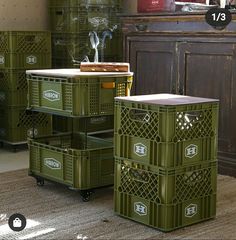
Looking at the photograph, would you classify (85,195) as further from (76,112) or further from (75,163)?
(76,112)

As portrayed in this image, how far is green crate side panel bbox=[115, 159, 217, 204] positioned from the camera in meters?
2.95

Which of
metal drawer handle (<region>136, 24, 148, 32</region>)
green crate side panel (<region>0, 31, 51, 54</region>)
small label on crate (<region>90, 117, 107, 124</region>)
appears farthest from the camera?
green crate side panel (<region>0, 31, 51, 54</region>)

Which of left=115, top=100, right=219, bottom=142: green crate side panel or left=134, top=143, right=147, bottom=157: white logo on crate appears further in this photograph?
left=134, top=143, right=147, bottom=157: white logo on crate

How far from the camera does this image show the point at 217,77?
4148mm

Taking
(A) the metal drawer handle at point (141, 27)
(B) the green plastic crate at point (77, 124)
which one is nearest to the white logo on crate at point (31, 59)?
(B) the green plastic crate at point (77, 124)

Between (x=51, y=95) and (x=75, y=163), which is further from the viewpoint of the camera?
(x=51, y=95)

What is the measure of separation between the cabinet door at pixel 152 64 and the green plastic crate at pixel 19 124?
939 millimetres

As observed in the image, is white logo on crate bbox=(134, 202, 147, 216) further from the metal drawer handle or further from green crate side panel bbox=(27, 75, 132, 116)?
the metal drawer handle

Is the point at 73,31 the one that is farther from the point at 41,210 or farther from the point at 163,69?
the point at 41,210

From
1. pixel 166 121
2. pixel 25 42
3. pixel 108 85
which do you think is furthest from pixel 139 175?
pixel 25 42

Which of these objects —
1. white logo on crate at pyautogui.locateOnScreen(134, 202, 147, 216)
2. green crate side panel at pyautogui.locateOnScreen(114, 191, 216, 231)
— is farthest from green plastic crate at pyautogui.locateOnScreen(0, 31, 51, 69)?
white logo on crate at pyautogui.locateOnScreen(134, 202, 147, 216)

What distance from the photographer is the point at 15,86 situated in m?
4.96

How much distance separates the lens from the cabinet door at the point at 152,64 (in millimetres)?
4457

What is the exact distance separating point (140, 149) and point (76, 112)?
25.3 inches
